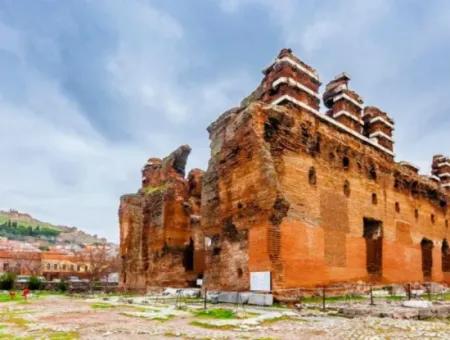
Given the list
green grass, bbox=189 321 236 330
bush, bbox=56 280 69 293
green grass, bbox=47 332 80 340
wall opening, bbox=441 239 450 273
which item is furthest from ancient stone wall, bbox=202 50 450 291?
bush, bbox=56 280 69 293

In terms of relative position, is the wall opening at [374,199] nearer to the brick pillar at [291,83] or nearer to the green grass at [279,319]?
the brick pillar at [291,83]

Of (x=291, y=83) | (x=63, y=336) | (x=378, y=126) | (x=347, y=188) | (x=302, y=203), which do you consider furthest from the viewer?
(x=378, y=126)

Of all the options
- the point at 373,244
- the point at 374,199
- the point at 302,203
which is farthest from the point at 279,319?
the point at 374,199

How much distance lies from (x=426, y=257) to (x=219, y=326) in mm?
18891

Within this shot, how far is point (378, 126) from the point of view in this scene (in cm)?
2339

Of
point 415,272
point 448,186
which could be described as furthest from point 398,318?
point 448,186

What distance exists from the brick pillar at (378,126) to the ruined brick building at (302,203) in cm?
6

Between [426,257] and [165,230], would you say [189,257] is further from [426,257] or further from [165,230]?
[426,257]

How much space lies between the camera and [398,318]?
10172 millimetres

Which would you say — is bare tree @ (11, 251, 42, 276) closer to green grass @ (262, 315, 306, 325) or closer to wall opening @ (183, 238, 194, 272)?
wall opening @ (183, 238, 194, 272)

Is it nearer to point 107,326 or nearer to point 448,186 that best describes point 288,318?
point 107,326

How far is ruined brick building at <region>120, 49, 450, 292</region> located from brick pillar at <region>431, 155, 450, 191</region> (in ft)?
18.4

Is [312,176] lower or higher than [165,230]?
higher

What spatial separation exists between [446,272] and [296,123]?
53.1 feet
